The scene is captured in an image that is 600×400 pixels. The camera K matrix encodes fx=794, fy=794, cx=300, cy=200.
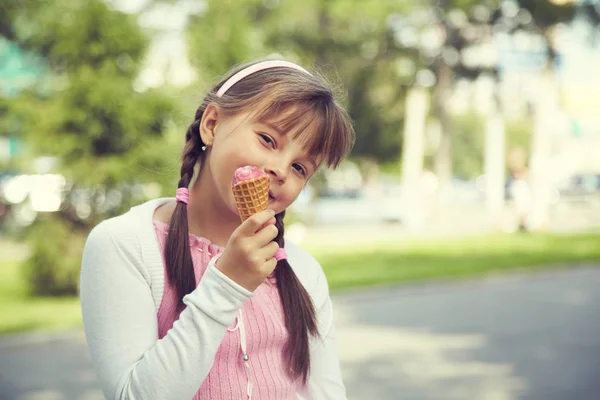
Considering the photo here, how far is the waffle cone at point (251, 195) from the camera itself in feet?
4.91

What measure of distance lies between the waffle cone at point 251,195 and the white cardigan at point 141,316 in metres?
0.13

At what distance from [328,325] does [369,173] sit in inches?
1708

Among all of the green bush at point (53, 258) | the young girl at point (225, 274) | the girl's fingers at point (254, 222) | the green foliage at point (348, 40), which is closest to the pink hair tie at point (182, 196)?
the young girl at point (225, 274)

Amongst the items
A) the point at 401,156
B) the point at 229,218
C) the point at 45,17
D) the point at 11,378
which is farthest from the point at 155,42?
the point at 401,156

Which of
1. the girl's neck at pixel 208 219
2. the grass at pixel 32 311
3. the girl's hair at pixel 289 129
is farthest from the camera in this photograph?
the grass at pixel 32 311

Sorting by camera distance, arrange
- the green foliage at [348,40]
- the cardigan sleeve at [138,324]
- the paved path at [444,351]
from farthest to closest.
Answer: the green foliage at [348,40] → the paved path at [444,351] → the cardigan sleeve at [138,324]

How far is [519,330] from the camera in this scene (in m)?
8.44

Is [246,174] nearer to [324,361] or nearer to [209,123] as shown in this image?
[209,123]

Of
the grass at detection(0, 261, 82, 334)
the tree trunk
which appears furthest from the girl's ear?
the tree trunk

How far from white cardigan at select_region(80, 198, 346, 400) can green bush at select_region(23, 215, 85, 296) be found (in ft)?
30.4

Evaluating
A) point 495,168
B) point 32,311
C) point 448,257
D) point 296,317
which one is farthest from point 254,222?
point 495,168

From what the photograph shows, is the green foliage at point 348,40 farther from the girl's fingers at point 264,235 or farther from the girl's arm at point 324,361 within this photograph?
the girl's fingers at point 264,235

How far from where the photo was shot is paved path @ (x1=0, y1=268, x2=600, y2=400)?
6203 millimetres

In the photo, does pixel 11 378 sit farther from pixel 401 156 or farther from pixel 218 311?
pixel 401 156
